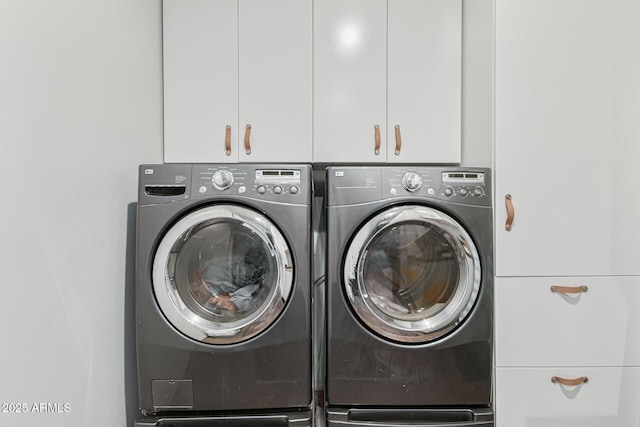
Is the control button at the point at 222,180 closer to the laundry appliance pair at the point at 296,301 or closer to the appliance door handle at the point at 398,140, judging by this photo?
the laundry appliance pair at the point at 296,301

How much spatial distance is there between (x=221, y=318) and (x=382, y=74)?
118 centimetres

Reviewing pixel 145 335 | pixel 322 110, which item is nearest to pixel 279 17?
pixel 322 110

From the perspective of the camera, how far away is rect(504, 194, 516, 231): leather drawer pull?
4.73 feet

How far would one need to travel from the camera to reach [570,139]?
1465 millimetres

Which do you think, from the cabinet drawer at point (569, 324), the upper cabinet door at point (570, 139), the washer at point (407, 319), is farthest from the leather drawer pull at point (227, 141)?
the cabinet drawer at point (569, 324)

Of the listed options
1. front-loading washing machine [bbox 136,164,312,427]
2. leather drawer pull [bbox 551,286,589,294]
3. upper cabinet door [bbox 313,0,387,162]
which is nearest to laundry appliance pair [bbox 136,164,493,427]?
front-loading washing machine [bbox 136,164,312,427]

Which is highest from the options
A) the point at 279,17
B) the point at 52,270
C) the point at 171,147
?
the point at 279,17

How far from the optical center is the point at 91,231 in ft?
4.17

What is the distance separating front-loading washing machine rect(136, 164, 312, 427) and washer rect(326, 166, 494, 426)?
0.11 metres

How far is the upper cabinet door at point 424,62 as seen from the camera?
1748 millimetres

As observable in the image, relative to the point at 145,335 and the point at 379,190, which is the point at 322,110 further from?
the point at 145,335

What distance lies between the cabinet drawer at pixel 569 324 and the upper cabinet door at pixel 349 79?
2.56 ft

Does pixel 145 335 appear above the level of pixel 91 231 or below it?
below

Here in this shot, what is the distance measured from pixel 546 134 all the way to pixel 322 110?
86 cm
